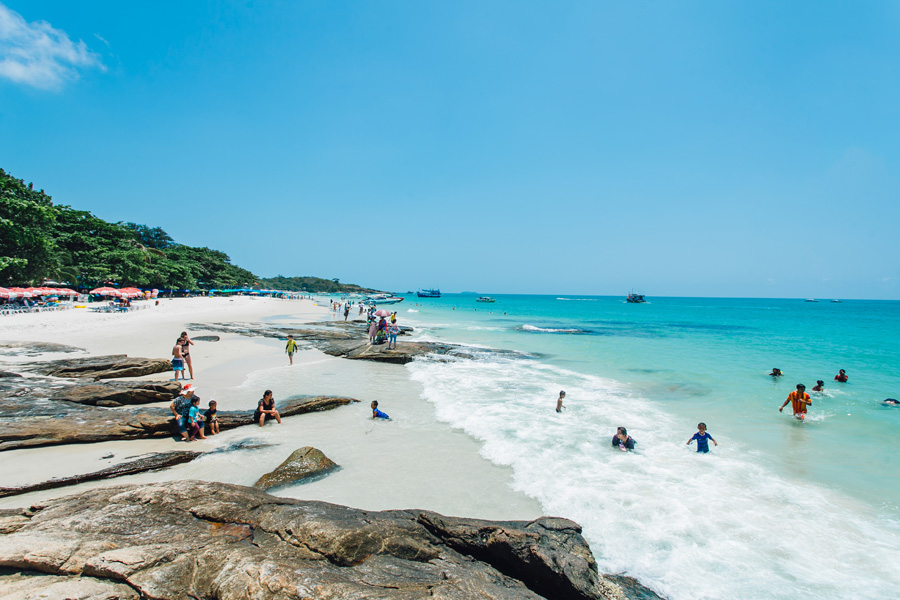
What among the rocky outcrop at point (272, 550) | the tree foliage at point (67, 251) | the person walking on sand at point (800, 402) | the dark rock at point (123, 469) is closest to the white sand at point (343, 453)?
the dark rock at point (123, 469)

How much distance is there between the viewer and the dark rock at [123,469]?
6.16 metres

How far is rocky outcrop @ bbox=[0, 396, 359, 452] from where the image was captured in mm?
7777

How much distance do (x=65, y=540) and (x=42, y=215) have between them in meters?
41.5

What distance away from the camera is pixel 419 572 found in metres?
3.93

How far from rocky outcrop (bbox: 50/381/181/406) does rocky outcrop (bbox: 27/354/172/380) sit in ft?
7.85

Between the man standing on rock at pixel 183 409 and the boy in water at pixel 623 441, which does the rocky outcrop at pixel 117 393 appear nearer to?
the man standing on rock at pixel 183 409

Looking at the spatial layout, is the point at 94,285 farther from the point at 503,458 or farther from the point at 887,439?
the point at 887,439

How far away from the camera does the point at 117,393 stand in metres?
10.4

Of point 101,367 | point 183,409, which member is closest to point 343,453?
point 183,409

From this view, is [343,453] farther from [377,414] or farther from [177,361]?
[177,361]

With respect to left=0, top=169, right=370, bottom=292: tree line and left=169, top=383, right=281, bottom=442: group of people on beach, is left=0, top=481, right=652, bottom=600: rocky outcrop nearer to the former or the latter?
left=169, top=383, right=281, bottom=442: group of people on beach

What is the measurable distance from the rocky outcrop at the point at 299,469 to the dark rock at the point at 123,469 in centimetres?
208

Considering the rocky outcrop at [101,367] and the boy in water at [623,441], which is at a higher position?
the rocky outcrop at [101,367]

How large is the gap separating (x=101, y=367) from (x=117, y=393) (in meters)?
3.77
